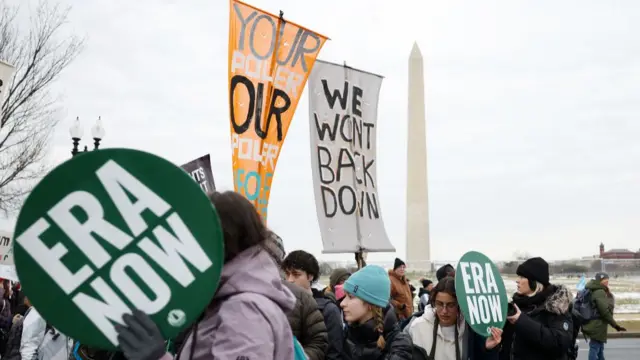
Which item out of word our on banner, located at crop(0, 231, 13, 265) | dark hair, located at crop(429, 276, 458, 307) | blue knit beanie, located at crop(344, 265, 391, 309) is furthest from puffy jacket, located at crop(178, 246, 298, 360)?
word our on banner, located at crop(0, 231, 13, 265)

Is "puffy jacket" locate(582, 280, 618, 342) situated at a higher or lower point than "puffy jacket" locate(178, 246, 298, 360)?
lower

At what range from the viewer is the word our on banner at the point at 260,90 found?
21.0 ft

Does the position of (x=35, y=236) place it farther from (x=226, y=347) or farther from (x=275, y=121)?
(x=275, y=121)

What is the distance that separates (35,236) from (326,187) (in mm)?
5834

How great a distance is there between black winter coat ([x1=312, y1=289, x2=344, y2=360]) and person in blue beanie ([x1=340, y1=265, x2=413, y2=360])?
0.98m

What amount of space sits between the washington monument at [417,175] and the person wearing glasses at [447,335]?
27.6m

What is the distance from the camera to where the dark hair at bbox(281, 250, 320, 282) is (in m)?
5.26

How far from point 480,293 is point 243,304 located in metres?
2.43

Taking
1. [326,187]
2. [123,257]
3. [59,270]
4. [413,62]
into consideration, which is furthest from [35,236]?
[413,62]

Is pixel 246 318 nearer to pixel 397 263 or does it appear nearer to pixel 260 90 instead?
pixel 260 90

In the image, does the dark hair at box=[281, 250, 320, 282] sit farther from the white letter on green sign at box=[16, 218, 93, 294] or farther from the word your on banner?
the white letter on green sign at box=[16, 218, 93, 294]

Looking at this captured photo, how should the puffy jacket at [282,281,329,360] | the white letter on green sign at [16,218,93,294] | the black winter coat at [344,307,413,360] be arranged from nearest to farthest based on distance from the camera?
the white letter on green sign at [16,218,93,294] → the black winter coat at [344,307,413,360] → the puffy jacket at [282,281,329,360]

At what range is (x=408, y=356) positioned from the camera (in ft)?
13.0

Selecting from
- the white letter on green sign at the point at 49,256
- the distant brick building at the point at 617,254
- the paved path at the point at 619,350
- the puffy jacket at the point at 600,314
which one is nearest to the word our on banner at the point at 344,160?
the puffy jacket at the point at 600,314
